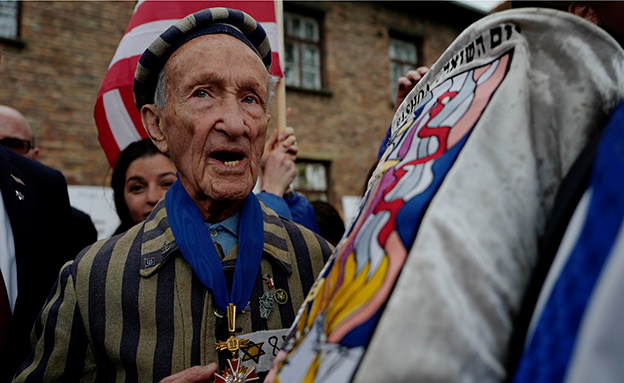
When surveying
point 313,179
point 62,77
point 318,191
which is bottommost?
point 318,191

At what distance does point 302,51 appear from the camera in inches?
395

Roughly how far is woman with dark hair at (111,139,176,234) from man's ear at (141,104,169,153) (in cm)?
111

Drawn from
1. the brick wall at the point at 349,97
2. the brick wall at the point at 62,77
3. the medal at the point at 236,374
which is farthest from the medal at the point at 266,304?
the brick wall at the point at 349,97

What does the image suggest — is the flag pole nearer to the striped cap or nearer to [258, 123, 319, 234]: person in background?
[258, 123, 319, 234]: person in background

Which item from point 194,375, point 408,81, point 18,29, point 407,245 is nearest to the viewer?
point 407,245

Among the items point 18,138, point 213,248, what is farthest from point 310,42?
point 213,248

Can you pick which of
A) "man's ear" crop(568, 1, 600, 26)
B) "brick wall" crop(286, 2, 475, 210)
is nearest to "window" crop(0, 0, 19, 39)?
"brick wall" crop(286, 2, 475, 210)

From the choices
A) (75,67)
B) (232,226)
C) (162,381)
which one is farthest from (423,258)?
(75,67)

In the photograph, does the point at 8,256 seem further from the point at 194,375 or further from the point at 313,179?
the point at 313,179

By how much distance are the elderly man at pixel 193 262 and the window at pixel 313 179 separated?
8036mm

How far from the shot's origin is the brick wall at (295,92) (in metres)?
7.26

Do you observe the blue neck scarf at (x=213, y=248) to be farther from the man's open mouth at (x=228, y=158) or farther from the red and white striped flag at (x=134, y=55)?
the red and white striped flag at (x=134, y=55)

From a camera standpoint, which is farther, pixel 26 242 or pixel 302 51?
pixel 302 51

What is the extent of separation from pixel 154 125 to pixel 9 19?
24.4 ft
